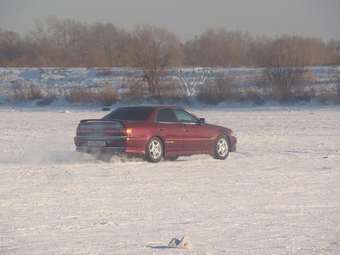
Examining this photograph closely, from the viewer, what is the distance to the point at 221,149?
2050cm

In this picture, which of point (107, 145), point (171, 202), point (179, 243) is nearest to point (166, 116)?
point (107, 145)

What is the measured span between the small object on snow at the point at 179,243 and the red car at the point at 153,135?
31.3ft

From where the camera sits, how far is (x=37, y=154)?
20547mm

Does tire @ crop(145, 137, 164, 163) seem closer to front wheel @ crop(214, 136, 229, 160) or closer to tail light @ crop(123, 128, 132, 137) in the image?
tail light @ crop(123, 128, 132, 137)

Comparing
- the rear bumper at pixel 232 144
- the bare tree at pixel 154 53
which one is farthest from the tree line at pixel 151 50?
the rear bumper at pixel 232 144

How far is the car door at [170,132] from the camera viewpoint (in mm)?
19389

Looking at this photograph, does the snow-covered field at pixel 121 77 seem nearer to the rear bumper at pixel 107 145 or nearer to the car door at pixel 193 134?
the car door at pixel 193 134

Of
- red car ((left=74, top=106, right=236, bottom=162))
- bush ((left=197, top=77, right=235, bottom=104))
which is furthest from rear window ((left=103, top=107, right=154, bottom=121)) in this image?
bush ((left=197, top=77, right=235, bottom=104))

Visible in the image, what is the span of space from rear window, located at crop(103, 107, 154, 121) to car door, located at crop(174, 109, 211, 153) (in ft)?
2.89

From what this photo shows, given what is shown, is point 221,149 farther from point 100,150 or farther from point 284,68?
point 284,68

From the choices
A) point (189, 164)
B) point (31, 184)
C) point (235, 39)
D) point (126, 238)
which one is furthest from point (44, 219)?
point (235, 39)

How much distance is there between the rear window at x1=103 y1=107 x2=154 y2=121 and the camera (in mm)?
19484

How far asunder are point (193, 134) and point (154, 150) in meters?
1.42

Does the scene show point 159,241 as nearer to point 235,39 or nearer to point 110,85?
point 110,85
